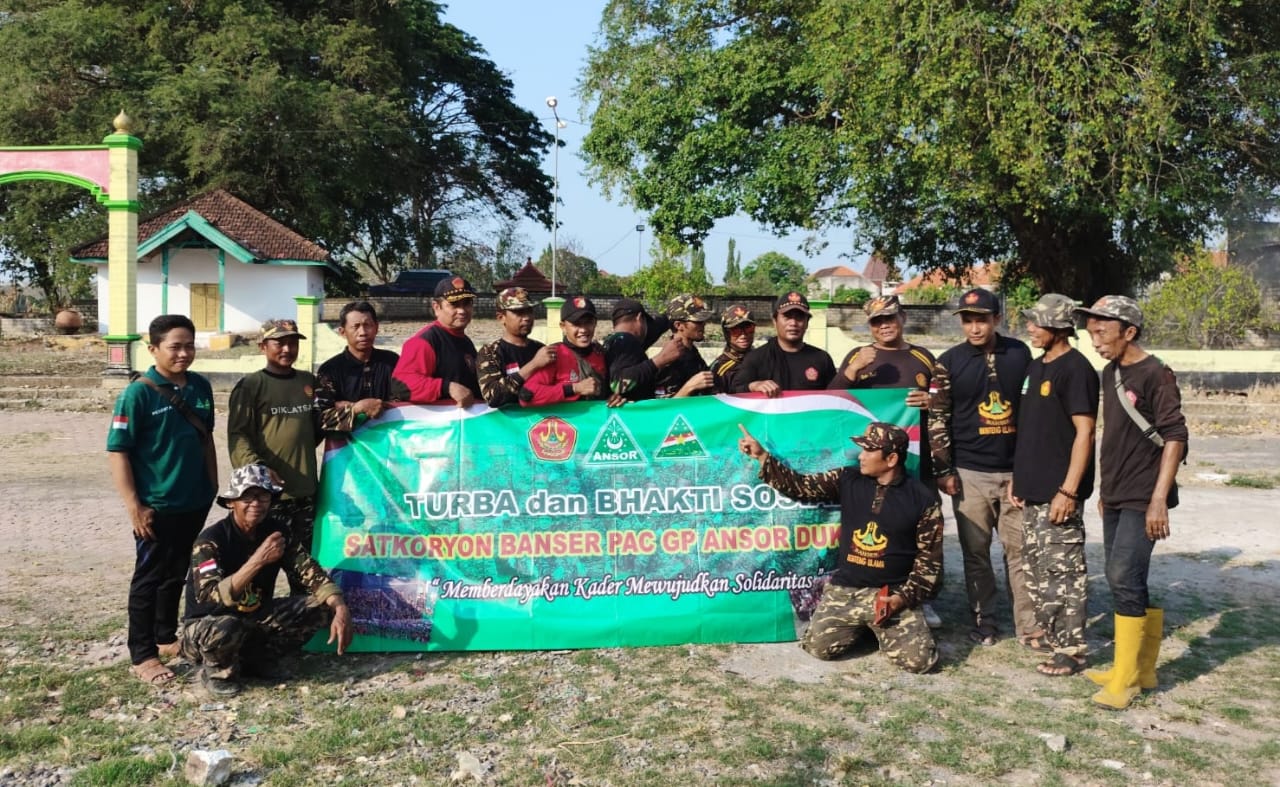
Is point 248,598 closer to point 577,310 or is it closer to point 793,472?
point 577,310

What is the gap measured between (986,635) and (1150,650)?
0.82 m

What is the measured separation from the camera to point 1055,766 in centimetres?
365

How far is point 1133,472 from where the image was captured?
4371 mm

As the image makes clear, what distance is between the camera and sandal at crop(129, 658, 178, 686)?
4.38 m

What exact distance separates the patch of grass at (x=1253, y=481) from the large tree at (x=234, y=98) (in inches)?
992

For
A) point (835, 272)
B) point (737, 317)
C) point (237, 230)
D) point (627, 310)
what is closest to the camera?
point (737, 317)

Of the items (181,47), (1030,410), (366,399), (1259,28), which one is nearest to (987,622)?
(1030,410)

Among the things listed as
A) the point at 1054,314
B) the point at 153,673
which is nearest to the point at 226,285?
the point at 153,673

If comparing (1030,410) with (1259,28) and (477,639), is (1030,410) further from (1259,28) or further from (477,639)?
(1259,28)

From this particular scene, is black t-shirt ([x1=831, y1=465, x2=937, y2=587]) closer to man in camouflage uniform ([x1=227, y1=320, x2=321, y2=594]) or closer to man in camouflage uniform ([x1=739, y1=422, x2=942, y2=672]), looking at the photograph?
man in camouflage uniform ([x1=739, y1=422, x2=942, y2=672])

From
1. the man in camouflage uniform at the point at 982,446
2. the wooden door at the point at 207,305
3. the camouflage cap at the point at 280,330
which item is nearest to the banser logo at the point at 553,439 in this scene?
the camouflage cap at the point at 280,330

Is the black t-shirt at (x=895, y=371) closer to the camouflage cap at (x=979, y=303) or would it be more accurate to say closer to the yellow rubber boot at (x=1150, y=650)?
the camouflage cap at (x=979, y=303)

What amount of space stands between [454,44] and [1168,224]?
26836 millimetres

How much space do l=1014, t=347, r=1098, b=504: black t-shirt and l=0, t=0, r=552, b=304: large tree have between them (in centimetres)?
2714
